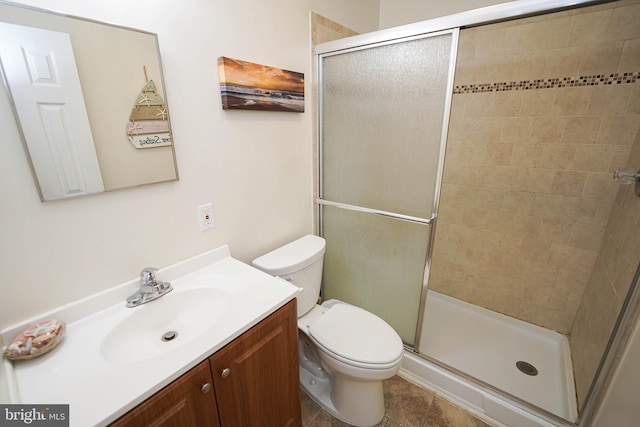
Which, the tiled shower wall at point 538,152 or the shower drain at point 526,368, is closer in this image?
the tiled shower wall at point 538,152

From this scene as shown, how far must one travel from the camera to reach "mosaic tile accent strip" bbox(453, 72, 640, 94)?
1470 millimetres

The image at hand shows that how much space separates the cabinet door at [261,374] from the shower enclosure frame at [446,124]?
848 mm

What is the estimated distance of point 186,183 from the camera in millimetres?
1150

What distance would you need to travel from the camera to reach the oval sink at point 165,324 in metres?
0.89

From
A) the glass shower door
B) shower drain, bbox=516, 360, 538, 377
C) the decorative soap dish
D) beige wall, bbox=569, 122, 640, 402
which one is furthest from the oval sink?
shower drain, bbox=516, 360, 538, 377

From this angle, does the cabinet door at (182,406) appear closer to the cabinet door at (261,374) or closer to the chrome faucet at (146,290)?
the cabinet door at (261,374)

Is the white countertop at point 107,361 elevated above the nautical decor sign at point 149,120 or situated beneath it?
situated beneath

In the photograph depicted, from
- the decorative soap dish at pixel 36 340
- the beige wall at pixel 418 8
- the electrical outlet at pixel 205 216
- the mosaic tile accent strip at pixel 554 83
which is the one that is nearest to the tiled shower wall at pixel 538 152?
the mosaic tile accent strip at pixel 554 83

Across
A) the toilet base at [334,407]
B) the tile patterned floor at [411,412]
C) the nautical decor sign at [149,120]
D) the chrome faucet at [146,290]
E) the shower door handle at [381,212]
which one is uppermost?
the nautical decor sign at [149,120]

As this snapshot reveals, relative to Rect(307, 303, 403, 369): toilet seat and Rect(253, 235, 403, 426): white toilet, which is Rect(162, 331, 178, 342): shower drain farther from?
Rect(307, 303, 403, 369): toilet seat

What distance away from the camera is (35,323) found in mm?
840

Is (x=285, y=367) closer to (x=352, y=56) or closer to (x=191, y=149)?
(x=191, y=149)

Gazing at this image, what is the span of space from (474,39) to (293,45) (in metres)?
1.28

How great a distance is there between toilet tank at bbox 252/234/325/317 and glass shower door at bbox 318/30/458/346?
0.33m
